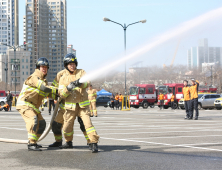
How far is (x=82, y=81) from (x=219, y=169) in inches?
115

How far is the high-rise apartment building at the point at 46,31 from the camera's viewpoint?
164 m

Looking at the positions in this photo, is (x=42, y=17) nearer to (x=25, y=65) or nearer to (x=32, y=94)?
(x=25, y=65)

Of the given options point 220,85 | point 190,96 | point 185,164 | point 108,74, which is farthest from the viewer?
point 220,85

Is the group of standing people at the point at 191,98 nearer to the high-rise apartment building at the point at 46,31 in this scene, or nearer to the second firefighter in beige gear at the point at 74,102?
the second firefighter in beige gear at the point at 74,102

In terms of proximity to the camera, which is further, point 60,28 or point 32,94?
point 60,28

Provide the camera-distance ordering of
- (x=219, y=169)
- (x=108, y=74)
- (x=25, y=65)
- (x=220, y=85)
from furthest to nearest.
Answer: (x=25, y=65), (x=220, y=85), (x=108, y=74), (x=219, y=169)

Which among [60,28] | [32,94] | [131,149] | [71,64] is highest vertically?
[60,28]

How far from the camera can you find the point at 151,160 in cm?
589

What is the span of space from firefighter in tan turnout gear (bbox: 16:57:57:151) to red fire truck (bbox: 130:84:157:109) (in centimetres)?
3421

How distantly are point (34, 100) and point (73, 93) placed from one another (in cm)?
85

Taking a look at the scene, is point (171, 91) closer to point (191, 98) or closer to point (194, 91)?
point (191, 98)

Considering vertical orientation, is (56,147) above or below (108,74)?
below

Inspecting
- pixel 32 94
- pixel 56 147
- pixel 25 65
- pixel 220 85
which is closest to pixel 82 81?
pixel 32 94

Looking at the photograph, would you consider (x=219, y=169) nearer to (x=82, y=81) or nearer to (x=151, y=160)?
(x=151, y=160)
